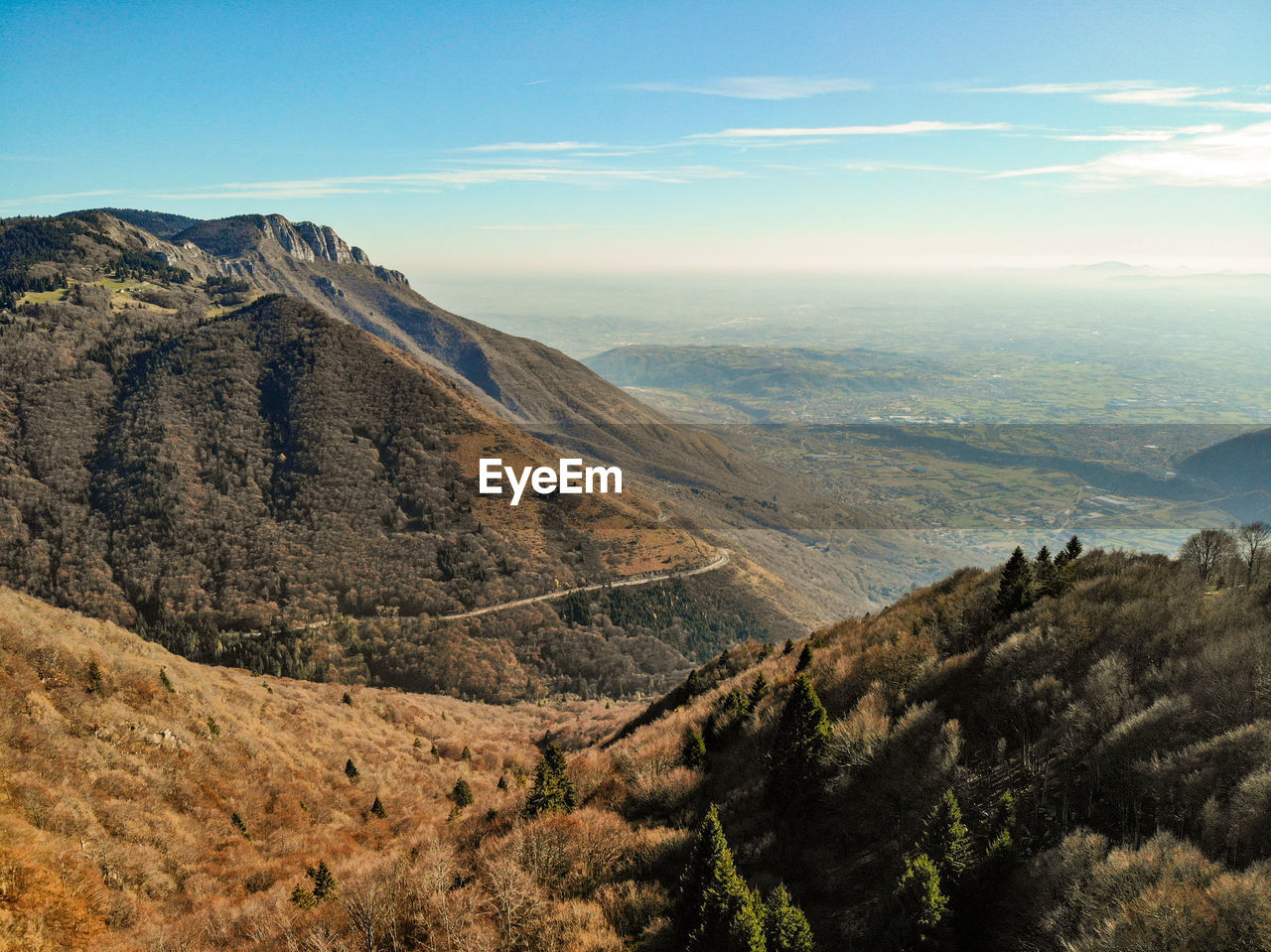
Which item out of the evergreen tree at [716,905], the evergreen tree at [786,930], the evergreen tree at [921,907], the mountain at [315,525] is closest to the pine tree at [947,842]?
the evergreen tree at [921,907]

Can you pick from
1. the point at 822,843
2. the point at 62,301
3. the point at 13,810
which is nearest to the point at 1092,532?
the point at 822,843

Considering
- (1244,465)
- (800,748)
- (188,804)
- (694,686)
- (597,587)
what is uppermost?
(800,748)

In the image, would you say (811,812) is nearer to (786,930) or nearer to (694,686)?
(786,930)

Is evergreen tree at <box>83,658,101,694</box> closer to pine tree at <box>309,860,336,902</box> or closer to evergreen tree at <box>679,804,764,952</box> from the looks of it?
pine tree at <box>309,860,336,902</box>

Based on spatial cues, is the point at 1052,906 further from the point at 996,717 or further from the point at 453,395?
the point at 453,395

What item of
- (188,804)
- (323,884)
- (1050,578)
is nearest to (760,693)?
(1050,578)
